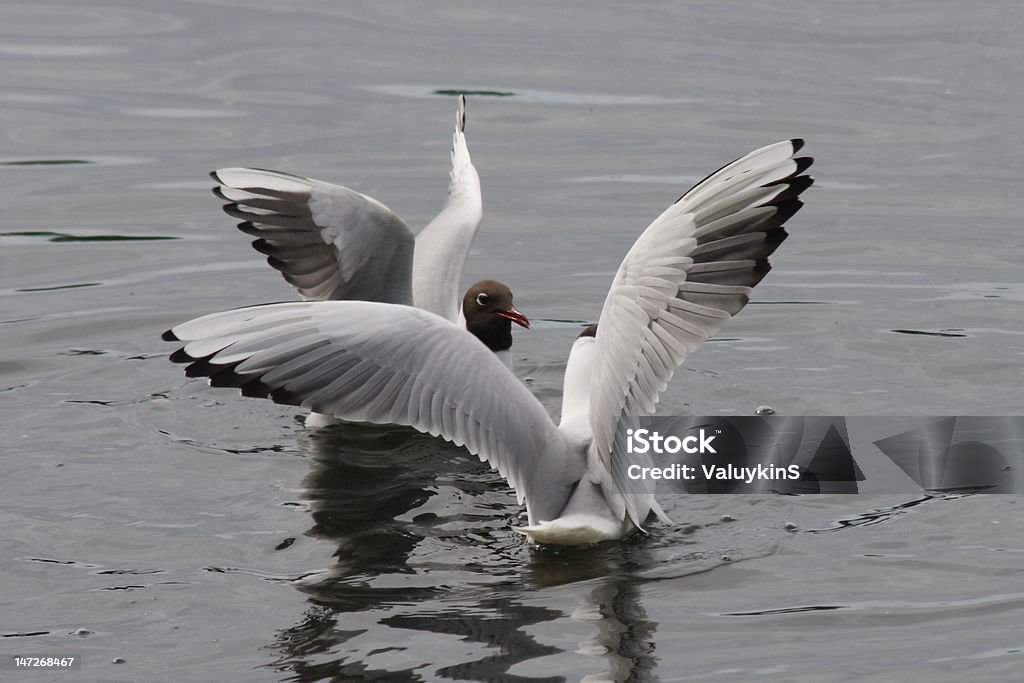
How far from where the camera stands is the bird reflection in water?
5.71m

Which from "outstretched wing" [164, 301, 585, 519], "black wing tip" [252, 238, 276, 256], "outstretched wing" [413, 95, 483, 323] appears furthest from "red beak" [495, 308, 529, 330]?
"outstretched wing" [164, 301, 585, 519]

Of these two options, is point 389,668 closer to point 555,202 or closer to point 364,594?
point 364,594

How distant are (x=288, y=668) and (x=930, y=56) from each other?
12548 mm

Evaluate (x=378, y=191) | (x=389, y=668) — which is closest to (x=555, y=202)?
(x=378, y=191)

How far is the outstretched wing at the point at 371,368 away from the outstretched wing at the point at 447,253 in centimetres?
266

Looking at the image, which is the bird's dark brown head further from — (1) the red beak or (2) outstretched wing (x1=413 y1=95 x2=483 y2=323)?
(2) outstretched wing (x1=413 y1=95 x2=483 y2=323)

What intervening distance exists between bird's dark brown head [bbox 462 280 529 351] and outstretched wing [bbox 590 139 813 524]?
97.6 inches

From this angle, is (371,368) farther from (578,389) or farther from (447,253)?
(447,253)

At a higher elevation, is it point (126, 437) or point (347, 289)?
point (347, 289)

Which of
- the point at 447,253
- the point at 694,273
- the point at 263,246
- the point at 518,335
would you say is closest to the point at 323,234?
the point at 263,246

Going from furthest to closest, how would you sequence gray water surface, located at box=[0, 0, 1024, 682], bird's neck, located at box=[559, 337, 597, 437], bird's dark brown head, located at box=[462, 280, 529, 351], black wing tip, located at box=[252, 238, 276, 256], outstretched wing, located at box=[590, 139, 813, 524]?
bird's dark brown head, located at box=[462, 280, 529, 351] < black wing tip, located at box=[252, 238, 276, 256] < bird's neck, located at box=[559, 337, 597, 437] < outstretched wing, located at box=[590, 139, 813, 524] < gray water surface, located at box=[0, 0, 1024, 682]

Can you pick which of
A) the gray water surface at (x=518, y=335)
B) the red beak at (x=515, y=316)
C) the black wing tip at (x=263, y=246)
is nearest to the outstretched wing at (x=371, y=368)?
the gray water surface at (x=518, y=335)

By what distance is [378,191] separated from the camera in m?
13.1

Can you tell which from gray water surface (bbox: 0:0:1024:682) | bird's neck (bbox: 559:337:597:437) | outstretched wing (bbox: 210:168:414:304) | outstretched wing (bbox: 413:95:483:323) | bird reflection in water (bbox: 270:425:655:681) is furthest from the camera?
outstretched wing (bbox: 413:95:483:323)
